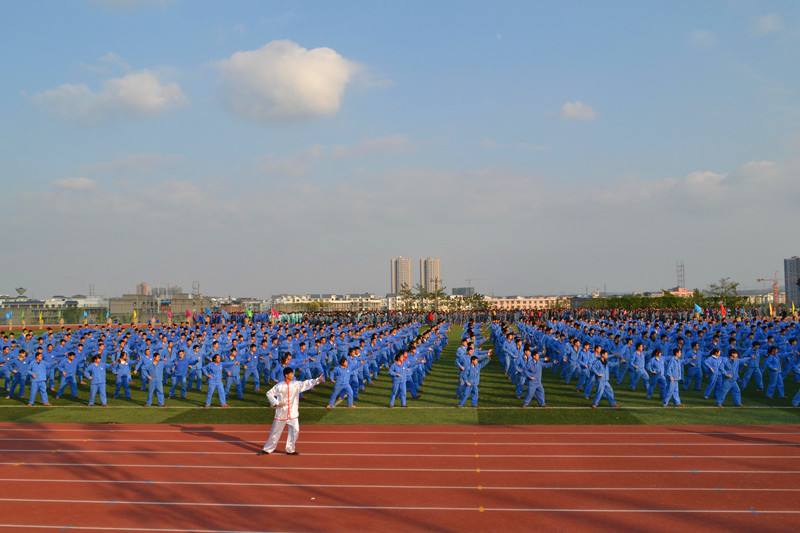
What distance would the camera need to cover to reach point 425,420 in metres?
14.3

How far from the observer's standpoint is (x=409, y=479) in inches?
376

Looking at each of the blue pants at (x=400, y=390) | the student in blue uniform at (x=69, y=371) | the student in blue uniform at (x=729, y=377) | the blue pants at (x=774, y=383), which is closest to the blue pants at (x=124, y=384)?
the student in blue uniform at (x=69, y=371)

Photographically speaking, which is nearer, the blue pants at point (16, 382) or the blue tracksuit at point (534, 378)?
the blue tracksuit at point (534, 378)

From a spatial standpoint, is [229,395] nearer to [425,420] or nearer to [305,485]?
[425,420]

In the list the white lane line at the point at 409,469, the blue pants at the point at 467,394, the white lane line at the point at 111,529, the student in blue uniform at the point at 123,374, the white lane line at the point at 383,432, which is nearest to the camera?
the white lane line at the point at 111,529

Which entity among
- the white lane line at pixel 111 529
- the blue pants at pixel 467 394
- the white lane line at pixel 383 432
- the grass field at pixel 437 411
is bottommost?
the grass field at pixel 437 411

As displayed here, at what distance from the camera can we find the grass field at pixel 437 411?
14195 millimetres

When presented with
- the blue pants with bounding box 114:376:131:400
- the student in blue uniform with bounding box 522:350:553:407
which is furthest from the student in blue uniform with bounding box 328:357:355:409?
the blue pants with bounding box 114:376:131:400

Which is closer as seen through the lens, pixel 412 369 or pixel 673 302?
pixel 412 369

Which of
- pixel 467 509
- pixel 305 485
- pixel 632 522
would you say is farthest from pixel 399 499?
pixel 632 522

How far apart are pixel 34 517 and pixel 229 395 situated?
33.8 ft

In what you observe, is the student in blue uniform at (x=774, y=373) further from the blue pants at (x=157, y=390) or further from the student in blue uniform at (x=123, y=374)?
the student in blue uniform at (x=123, y=374)

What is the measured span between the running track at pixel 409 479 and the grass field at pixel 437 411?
103cm

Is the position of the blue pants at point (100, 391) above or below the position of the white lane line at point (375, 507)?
above
